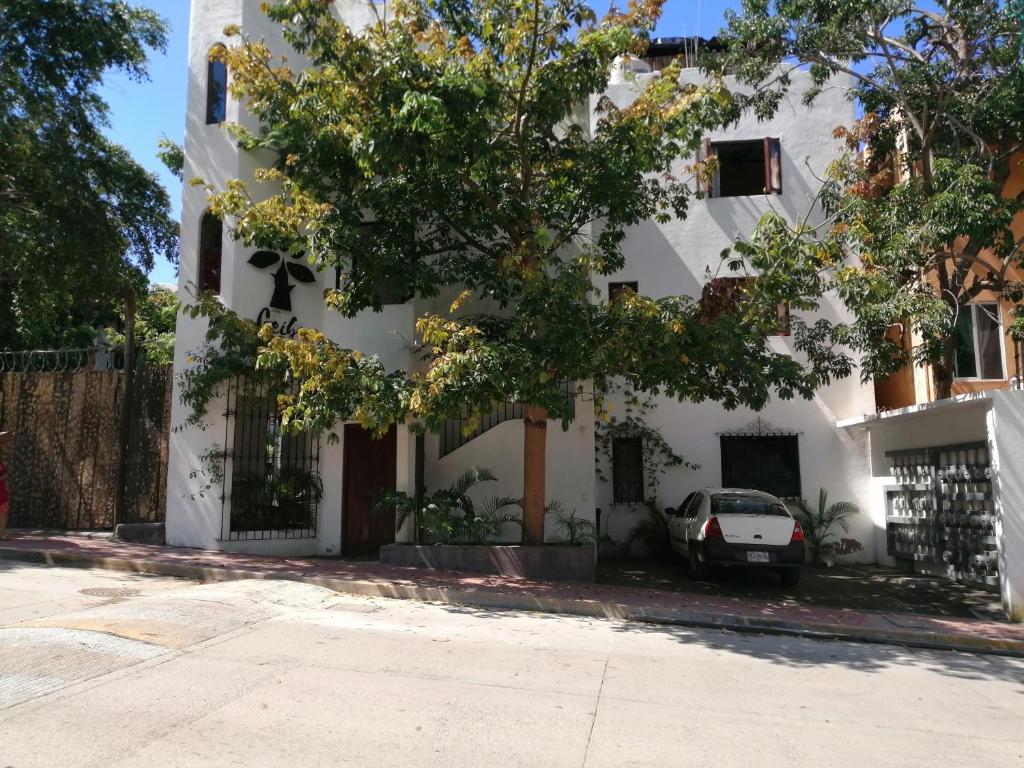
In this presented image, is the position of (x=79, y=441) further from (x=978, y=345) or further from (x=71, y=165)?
(x=978, y=345)

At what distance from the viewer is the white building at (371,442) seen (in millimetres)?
12273

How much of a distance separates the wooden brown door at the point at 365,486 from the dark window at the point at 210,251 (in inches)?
128

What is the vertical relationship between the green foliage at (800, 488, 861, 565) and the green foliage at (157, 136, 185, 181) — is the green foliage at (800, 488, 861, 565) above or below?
below

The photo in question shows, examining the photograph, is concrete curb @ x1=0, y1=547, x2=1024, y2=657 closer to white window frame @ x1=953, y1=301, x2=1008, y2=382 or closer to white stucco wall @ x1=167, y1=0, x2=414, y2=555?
white stucco wall @ x1=167, y1=0, x2=414, y2=555

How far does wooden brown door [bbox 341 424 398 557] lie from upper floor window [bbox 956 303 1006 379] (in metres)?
10.7

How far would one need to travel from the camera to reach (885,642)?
8.52 meters

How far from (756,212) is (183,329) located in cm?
1098

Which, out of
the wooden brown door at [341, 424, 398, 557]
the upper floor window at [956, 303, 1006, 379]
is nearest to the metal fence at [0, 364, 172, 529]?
the wooden brown door at [341, 424, 398, 557]

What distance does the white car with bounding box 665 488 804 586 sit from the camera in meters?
11.0

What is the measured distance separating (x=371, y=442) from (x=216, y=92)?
6.42 m

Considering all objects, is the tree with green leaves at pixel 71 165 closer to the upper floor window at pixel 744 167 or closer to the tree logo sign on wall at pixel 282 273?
the tree logo sign on wall at pixel 282 273

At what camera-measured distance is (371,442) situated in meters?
13.0

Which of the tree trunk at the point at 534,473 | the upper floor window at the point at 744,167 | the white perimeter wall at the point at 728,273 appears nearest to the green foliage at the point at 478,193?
the tree trunk at the point at 534,473

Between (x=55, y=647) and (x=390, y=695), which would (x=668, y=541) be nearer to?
(x=390, y=695)
